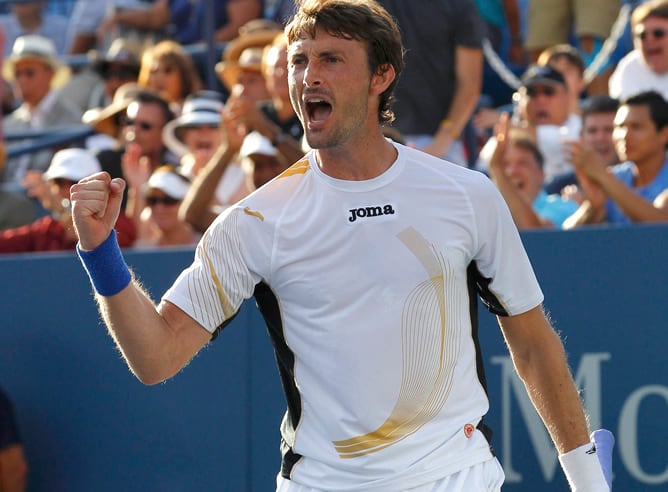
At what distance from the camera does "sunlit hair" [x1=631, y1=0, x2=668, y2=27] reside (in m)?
7.49

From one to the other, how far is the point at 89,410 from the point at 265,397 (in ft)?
3.20

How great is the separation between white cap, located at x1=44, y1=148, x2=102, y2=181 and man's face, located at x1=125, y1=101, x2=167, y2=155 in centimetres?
47

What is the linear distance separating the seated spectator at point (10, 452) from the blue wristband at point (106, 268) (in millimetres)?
3155

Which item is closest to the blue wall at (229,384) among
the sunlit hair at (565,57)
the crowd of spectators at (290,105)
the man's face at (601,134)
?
the crowd of spectators at (290,105)

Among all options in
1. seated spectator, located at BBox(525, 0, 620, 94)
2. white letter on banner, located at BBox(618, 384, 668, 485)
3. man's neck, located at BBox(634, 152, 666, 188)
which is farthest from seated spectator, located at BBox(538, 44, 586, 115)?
white letter on banner, located at BBox(618, 384, 668, 485)

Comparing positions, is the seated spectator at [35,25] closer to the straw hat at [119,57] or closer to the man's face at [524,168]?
the straw hat at [119,57]

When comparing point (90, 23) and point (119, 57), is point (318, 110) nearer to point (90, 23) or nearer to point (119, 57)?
point (119, 57)

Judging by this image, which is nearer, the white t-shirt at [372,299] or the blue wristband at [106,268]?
the blue wristband at [106,268]

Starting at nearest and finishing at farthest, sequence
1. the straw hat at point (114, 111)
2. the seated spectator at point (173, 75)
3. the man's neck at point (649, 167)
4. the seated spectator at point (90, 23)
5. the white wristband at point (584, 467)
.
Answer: the white wristband at point (584, 467), the man's neck at point (649, 167), the straw hat at point (114, 111), the seated spectator at point (173, 75), the seated spectator at point (90, 23)

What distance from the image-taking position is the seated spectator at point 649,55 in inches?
295

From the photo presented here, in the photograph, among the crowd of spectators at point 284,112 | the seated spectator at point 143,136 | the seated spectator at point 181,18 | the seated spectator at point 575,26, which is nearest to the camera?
the crowd of spectators at point 284,112

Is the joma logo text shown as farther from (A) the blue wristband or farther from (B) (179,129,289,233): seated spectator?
(B) (179,129,289,233): seated spectator

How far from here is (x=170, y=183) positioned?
736 centimetres

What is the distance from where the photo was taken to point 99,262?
3.40m
